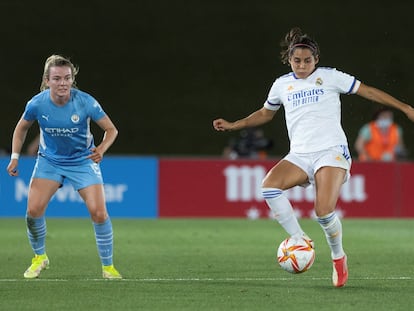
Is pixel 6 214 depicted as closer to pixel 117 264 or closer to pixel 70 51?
pixel 117 264

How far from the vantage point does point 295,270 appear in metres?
8.63

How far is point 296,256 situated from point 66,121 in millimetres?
2189

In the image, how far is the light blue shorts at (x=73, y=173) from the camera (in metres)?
9.22

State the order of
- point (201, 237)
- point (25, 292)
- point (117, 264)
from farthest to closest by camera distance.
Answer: point (201, 237) < point (117, 264) < point (25, 292)

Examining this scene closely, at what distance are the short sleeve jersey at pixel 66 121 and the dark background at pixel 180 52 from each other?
739 inches

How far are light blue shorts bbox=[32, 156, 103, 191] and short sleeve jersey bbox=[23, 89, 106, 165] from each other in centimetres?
5

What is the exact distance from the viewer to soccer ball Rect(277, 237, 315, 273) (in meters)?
8.59

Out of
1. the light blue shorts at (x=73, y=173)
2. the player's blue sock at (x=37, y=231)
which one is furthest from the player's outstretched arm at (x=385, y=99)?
the player's blue sock at (x=37, y=231)

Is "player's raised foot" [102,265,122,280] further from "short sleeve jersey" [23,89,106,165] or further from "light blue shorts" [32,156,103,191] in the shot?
"short sleeve jersey" [23,89,106,165]

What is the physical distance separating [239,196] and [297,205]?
0.97 meters

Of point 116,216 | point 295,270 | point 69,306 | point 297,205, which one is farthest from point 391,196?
point 69,306

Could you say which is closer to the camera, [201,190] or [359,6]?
[201,190]

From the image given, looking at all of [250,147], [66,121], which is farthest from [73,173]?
[250,147]

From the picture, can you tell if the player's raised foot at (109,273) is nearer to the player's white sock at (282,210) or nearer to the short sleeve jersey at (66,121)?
the short sleeve jersey at (66,121)
